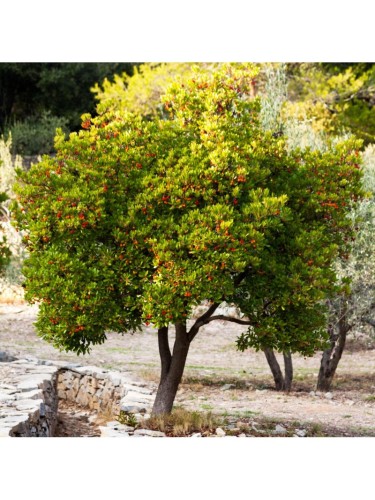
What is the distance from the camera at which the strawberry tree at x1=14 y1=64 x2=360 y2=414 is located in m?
8.22

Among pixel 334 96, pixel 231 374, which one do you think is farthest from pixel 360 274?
pixel 334 96

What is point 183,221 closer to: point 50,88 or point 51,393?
point 51,393

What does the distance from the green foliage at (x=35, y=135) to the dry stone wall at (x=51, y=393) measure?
Result: 1357 centimetres

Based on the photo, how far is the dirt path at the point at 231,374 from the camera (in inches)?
464

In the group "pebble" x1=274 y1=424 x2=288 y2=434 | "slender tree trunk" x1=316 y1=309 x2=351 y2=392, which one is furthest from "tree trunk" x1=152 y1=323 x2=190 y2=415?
"slender tree trunk" x1=316 y1=309 x2=351 y2=392

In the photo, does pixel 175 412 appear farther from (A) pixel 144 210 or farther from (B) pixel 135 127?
(B) pixel 135 127

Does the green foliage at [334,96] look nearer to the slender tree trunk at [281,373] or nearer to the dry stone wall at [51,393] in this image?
the slender tree trunk at [281,373]

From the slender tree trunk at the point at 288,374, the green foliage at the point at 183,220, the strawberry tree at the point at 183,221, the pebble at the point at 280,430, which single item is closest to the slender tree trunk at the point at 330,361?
the slender tree trunk at the point at 288,374

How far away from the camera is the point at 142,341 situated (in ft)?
60.5

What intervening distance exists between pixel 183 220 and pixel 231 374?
7.81 m

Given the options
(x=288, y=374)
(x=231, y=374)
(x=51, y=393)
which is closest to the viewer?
(x=51, y=393)

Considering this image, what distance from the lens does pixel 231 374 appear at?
50.8ft

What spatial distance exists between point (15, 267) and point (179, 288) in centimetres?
1278

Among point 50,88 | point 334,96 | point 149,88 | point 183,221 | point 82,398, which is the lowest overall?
point 82,398
